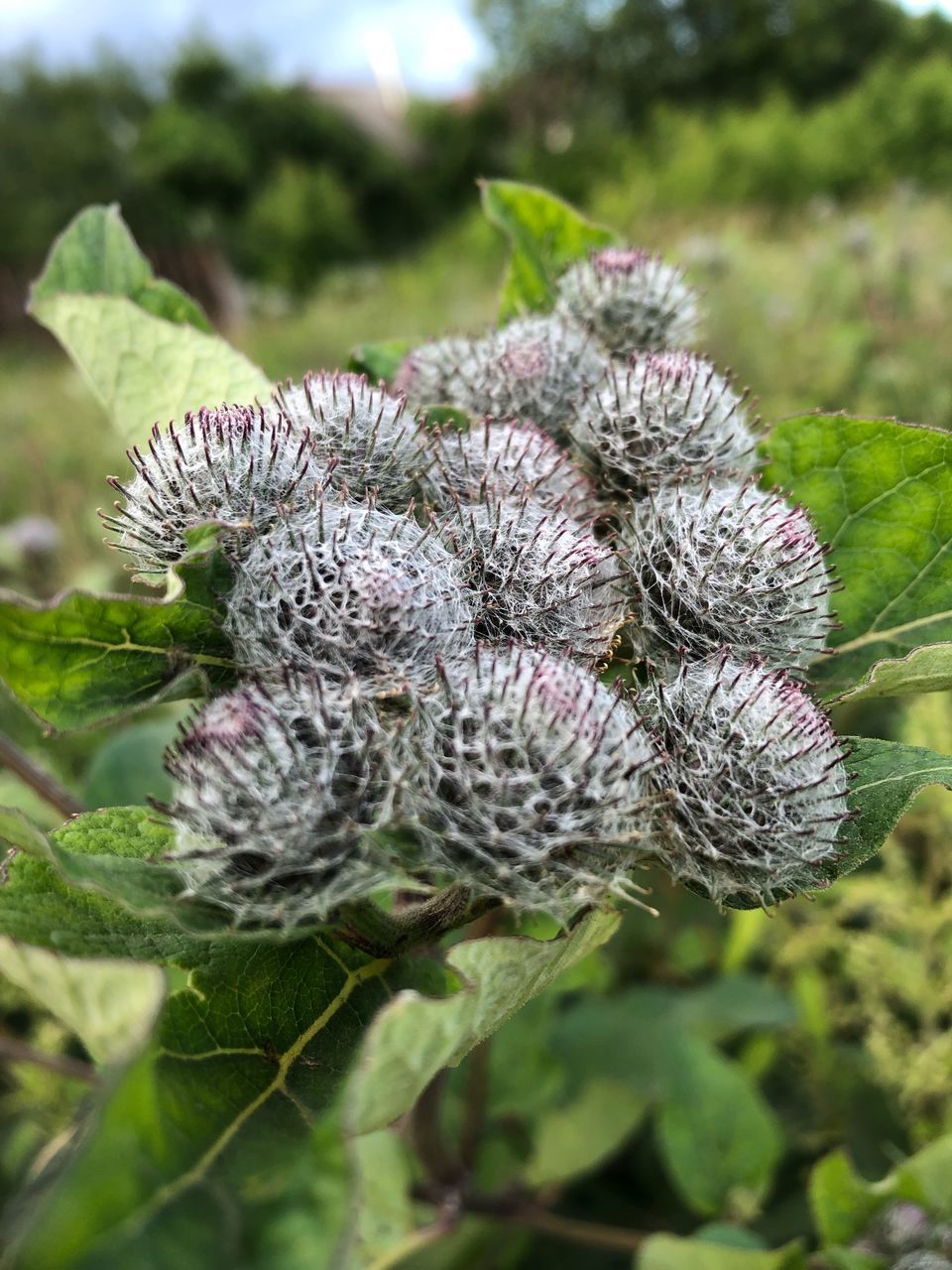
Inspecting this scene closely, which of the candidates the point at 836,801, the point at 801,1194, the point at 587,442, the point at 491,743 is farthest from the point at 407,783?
the point at 801,1194

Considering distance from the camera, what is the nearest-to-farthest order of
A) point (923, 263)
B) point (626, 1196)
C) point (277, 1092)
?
1. point (277, 1092)
2. point (626, 1196)
3. point (923, 263)

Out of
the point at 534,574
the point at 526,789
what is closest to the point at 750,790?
the point at 526,789

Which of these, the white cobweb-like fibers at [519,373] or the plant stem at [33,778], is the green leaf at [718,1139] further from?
the white cobweb-like fibers at [519,373]

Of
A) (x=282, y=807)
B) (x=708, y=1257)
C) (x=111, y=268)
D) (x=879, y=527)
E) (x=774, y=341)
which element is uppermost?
(x=111, y=268)

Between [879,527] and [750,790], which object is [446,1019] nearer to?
[750,790]

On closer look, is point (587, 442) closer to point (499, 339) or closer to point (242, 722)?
point (499, 339)

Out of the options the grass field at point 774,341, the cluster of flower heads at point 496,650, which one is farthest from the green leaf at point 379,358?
the cluster of flower heads at point 496,650
